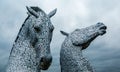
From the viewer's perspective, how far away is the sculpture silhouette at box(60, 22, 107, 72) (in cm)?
538

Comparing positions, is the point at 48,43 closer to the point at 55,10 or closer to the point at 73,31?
the point at 55,10

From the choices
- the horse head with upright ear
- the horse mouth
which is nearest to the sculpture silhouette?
the horse mouth

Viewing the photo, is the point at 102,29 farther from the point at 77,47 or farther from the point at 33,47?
the point at 33,47

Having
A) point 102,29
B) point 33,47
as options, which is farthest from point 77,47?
point 33,47

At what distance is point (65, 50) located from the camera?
548cm

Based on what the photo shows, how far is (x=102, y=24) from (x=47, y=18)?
2.17m

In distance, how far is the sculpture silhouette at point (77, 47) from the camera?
17.6ft

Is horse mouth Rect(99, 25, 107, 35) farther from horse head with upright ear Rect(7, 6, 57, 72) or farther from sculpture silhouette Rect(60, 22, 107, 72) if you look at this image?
horse head with upright ear Rect(7, 6, 57, 72)

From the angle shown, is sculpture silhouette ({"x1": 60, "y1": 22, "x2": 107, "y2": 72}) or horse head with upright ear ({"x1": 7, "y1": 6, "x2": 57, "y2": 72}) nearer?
horse head with upright ear ({"x1": 7, "y1": 6, "x2": 57, "y2": 72})

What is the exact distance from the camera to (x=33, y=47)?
148 inches

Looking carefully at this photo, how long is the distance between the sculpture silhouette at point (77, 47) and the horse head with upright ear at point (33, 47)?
1.69 meters

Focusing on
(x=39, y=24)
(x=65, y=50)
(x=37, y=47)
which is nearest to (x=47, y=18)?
(x=39, y=24)

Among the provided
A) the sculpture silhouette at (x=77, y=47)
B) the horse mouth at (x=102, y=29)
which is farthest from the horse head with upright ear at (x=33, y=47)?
the horse mouth at (x=102, y=29)

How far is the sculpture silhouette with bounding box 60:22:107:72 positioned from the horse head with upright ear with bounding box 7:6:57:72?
1.69m
